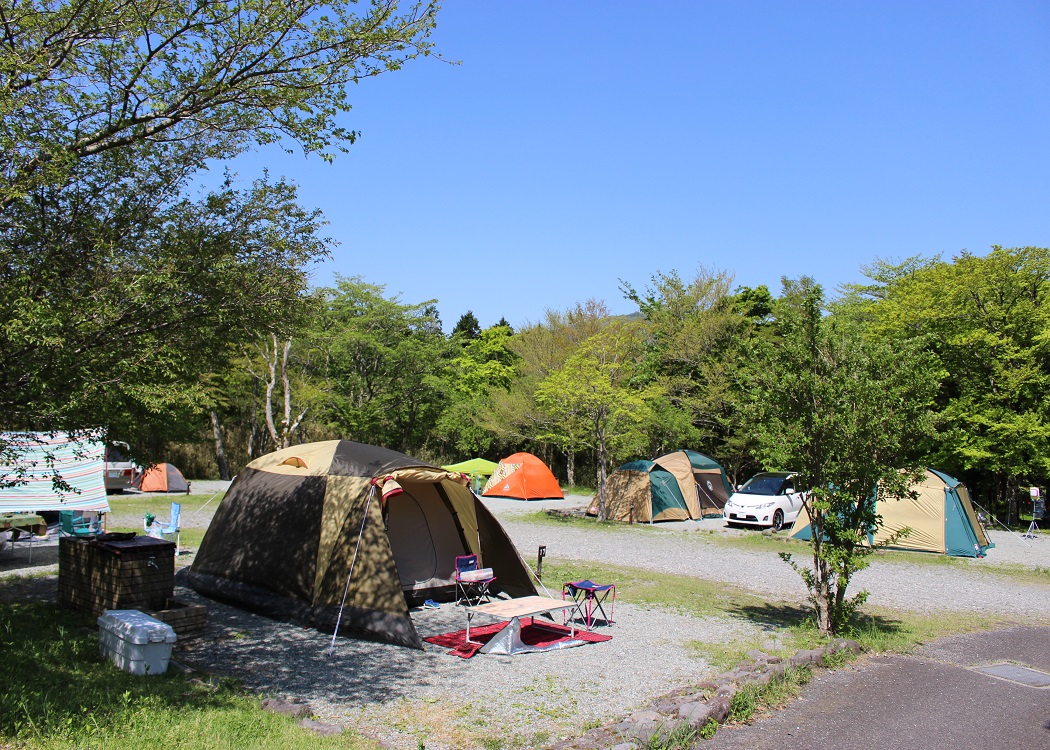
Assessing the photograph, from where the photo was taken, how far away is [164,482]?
24.4 metres

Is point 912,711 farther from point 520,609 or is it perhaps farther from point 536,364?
point 536,364

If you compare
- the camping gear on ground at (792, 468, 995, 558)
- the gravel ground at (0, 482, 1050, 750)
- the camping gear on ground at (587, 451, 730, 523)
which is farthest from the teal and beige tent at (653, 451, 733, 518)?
the gravel ground at (0, 482, 1050, 750)

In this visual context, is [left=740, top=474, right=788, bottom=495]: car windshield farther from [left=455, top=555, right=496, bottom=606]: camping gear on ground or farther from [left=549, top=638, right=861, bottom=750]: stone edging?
[left=549, top=638, right=861, bottom=750]: stone edging

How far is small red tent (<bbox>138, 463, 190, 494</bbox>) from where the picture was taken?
79.8 feet

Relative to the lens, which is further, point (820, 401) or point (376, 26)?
point (820, 401)

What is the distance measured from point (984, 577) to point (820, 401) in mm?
7072

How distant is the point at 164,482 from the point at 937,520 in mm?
22180

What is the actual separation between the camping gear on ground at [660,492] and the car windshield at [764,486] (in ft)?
6.13

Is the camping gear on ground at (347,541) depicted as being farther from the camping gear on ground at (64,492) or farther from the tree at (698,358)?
the tree at (698,358)

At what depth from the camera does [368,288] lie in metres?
35.3

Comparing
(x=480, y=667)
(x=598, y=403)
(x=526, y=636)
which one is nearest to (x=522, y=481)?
(x=598, y=403)

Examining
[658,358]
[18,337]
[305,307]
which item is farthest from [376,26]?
[658,358]

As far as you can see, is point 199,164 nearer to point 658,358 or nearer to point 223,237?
point 223,237

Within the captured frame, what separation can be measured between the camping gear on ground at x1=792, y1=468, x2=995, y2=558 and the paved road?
7886 millimetres
